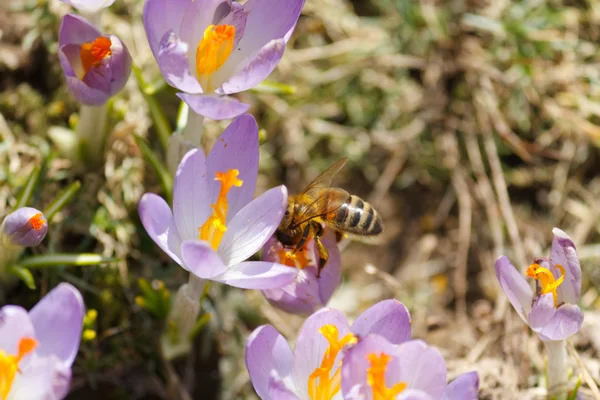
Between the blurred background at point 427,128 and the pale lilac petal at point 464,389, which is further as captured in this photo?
the blurred background at point 427,128

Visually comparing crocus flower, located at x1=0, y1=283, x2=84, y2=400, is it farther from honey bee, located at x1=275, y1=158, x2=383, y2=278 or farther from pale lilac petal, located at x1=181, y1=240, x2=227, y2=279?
honey bee, located at x1=275, y1=158, x2=383, y2=278

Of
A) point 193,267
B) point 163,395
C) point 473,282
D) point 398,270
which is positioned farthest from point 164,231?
point 473,282

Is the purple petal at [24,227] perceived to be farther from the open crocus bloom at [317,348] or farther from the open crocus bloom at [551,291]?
the open crocus bloom at [551,291]

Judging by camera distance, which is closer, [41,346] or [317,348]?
[41,346]

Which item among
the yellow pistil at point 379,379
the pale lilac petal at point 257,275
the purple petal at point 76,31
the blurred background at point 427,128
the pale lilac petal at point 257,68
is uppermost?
the purple petal at point 76,31

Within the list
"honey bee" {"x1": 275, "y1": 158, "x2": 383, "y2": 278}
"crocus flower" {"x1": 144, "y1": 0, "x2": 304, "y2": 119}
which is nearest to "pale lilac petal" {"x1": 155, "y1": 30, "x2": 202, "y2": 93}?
"crocus flower" {"x1": 144, "y1": 0, "x2": 304, "y2": 119}

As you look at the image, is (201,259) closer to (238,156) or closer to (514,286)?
(238,156)

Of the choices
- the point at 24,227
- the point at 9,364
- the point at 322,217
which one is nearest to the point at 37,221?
the point at 24,227

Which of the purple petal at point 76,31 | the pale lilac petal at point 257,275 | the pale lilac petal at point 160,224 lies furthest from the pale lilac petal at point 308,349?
the purple petal at point 76,31
